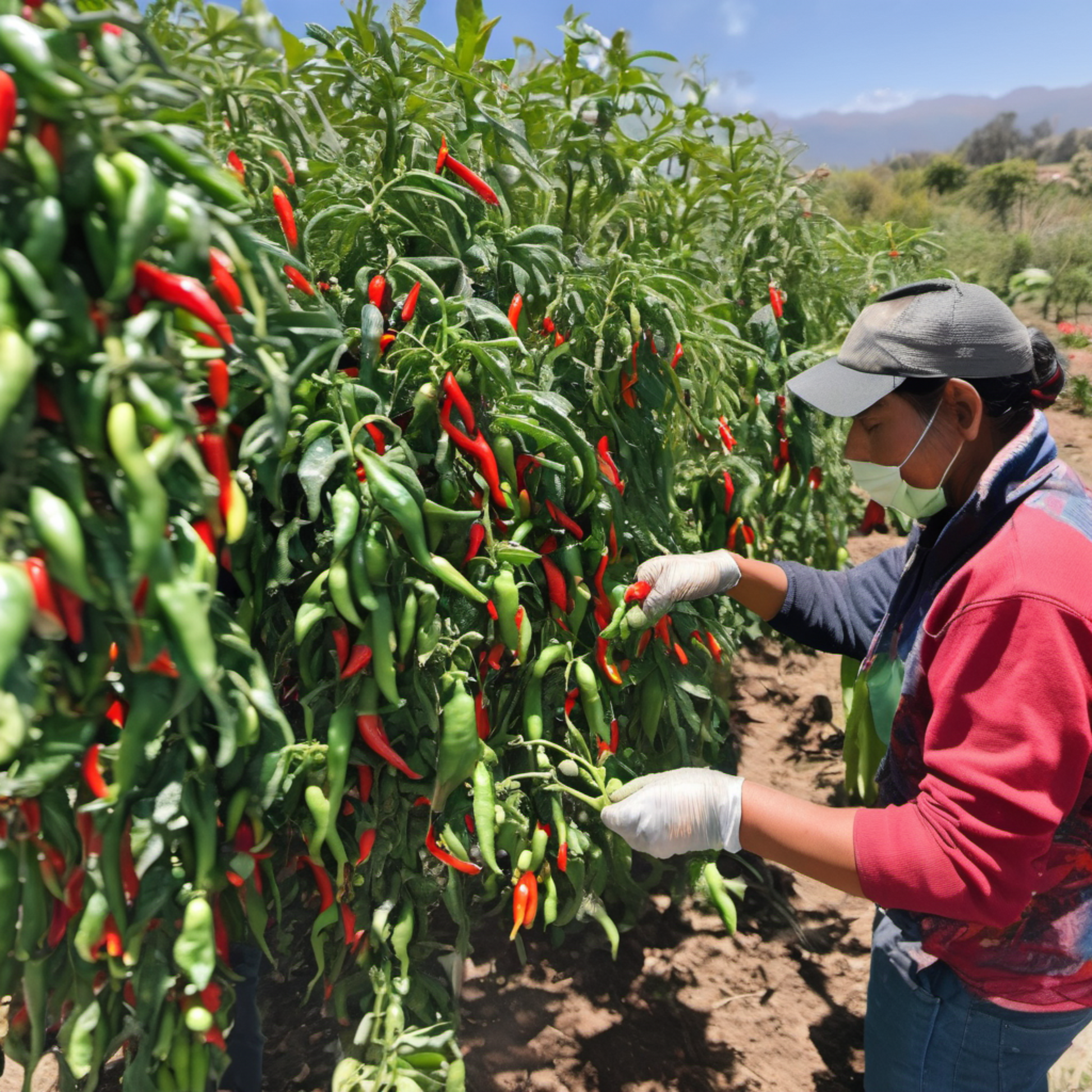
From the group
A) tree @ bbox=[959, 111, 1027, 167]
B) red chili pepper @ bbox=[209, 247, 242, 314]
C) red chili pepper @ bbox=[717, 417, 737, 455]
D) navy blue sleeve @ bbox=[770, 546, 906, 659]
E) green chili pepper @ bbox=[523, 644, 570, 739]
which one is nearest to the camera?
red chili pepper @ bbox=[209, 247, 242, 314]

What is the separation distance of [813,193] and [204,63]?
219 cm

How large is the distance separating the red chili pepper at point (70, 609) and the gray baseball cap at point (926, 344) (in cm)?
143

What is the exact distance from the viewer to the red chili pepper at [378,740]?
5.44 ft

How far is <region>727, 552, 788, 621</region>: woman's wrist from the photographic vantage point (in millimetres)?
2512

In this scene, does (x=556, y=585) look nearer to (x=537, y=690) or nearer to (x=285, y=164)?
(x=537, y=690)

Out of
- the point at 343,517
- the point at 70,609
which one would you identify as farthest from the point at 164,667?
the point at 343,517

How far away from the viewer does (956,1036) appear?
75.5 inches

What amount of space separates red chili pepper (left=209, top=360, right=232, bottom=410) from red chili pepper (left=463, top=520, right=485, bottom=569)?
0.67 metres

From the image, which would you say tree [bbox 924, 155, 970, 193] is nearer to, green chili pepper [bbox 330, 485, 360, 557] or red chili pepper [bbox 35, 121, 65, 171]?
green chili pepper [bbox 330, 485, 360, 557]

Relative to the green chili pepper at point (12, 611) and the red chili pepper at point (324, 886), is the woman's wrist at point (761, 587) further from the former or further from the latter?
the green chili pepper at point (12, 611)

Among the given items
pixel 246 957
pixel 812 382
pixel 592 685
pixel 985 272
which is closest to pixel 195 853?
pixel 246 957

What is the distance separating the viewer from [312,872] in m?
1.92

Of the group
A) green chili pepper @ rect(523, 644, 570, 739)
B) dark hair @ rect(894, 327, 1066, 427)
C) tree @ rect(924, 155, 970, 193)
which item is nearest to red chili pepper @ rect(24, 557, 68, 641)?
green chili pepper @ rect(523, 644, 570, 739)

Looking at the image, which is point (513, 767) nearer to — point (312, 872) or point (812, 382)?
point (312, 872)
